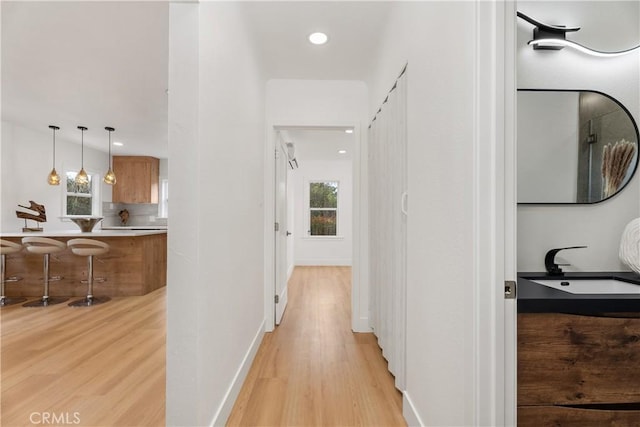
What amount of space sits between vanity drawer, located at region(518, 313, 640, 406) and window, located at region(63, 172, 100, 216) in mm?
7445

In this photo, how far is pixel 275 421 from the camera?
5.45ft

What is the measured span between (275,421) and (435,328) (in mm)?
1065

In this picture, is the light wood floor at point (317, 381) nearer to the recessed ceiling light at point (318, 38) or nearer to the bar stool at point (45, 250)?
the recessed ceiling light at point (318, 38)

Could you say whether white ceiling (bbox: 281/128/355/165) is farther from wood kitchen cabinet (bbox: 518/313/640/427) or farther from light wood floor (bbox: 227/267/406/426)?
wood kitchen cabinet (bbox: 518/313/640/427)

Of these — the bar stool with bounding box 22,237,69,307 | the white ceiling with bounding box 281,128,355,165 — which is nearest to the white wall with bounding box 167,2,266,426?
the white ceiling with bounding box 281,128,355,165

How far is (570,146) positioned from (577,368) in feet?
3.70

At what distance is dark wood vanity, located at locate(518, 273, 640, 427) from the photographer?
1002mm

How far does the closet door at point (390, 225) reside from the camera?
6.14ft

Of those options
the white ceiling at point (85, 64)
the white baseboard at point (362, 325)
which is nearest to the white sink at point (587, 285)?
the white baseboard at point (362, 325)

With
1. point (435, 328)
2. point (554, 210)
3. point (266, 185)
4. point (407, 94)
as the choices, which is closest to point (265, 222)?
point (266, 185)

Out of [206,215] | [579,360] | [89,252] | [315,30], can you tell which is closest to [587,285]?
[579,360]

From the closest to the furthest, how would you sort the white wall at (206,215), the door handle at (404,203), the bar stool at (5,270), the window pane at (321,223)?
the white wall at (206,215) → the door handle at (404,203) → the bar stool at (5,270) → the window pane at (321,223)

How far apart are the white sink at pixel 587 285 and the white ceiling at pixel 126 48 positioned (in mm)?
2002

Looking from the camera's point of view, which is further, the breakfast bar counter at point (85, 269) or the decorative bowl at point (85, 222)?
the decorative bowl at point (85, 222)
